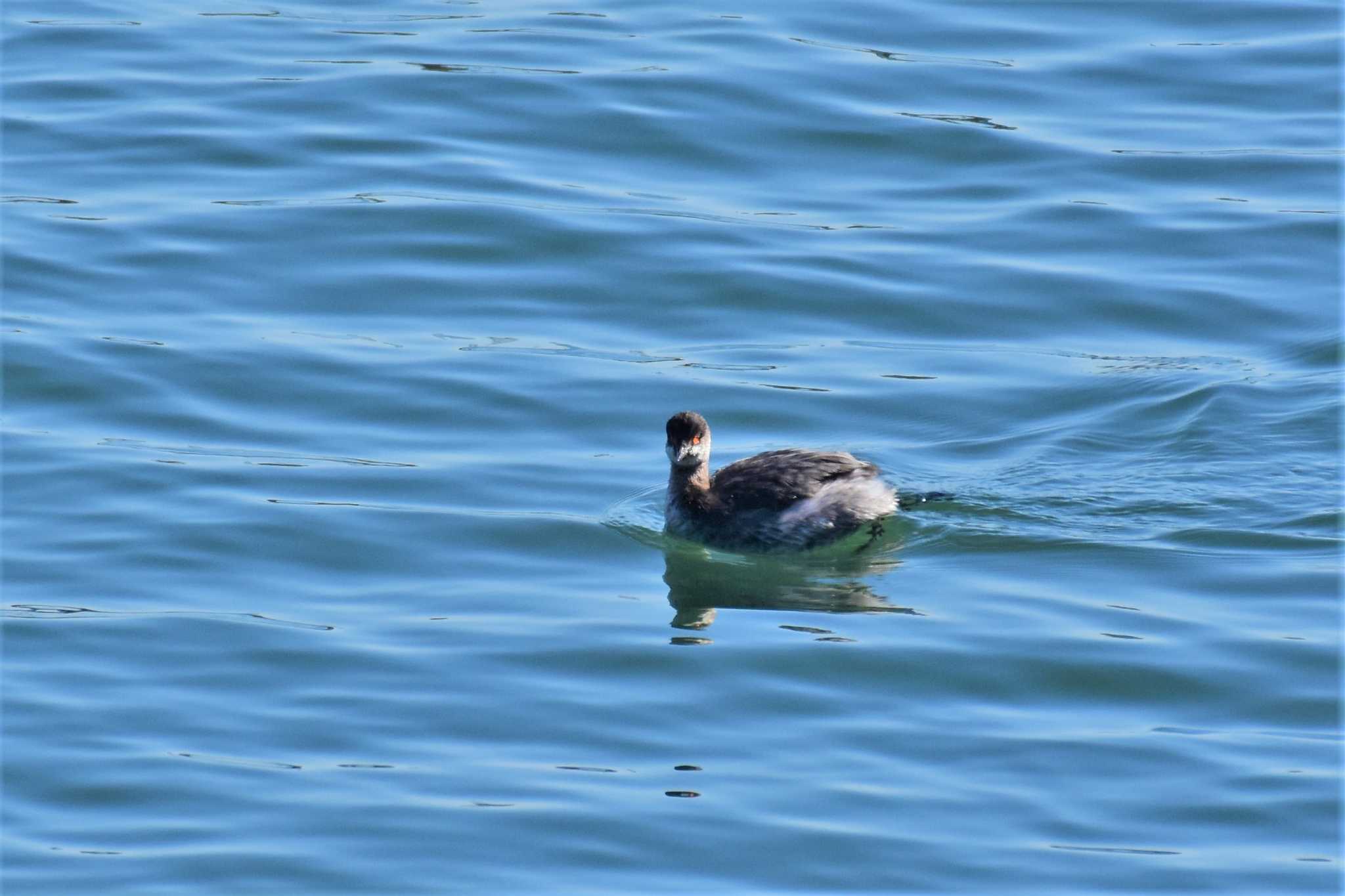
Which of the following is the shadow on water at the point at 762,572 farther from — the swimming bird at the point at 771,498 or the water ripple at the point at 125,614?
the water ripple at the point at 125,614

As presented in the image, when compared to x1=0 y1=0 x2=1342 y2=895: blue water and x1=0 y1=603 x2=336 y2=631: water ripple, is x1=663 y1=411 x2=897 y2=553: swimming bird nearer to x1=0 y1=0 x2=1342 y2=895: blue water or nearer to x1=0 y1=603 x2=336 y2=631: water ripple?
x1=0 y1=0 x2=1342 y2=895: blue water

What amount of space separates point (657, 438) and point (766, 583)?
1.73 meters

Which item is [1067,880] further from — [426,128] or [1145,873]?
[426,128]

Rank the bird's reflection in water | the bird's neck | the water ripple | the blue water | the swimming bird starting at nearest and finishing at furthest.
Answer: the blue water, the water ripple, the bird's reflection in water, the swimming bird, the bird's neck

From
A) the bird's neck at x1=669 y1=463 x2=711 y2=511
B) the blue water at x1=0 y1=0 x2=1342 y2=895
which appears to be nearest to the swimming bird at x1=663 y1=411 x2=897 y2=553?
the bird's neck at x1=669 y1=463 x2=711 y2=511

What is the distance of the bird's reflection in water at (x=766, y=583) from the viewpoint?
31.4 feet

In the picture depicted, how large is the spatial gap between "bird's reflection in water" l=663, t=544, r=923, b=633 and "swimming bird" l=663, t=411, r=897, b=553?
9 cm

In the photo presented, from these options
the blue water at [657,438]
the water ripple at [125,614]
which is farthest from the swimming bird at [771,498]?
the water ripple at [125,614]

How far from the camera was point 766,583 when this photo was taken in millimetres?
10125

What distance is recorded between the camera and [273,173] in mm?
15359

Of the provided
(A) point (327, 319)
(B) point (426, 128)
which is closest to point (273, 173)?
(B) point (426, 128)

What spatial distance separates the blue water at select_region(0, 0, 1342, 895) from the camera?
7.55m

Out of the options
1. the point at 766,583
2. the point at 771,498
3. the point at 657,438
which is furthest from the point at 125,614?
the point at 657,438

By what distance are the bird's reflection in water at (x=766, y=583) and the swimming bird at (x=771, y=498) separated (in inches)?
3.6
